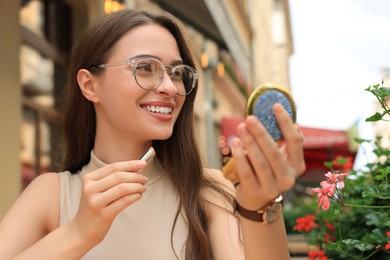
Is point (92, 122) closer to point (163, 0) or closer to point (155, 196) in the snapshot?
point (155, 196)

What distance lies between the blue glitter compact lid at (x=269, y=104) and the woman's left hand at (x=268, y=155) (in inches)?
0.6

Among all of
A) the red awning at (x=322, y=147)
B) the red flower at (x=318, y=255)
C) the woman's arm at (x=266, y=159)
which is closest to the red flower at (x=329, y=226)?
the red flower at (x=318, y=255)

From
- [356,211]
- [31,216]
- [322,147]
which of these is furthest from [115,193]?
[322,147]

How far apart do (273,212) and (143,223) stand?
0.69 m

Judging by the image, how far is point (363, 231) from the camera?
2.08 metres

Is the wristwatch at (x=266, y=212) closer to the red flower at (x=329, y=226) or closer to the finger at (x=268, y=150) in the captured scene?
the finger at (x=268, y=150)

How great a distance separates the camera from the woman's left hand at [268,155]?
92 cm

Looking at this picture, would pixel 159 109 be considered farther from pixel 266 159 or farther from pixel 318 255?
pixel 318 255

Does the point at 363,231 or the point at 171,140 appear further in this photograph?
the point at 363,231

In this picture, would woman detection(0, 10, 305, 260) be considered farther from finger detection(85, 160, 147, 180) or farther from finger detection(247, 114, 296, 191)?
finger detection(247, 114, 296, 191)

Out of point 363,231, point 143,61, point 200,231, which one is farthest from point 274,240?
point 363,231

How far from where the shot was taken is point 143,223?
66.6 inches

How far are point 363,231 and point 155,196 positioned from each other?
76cm

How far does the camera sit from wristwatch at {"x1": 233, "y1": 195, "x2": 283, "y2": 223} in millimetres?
1056
